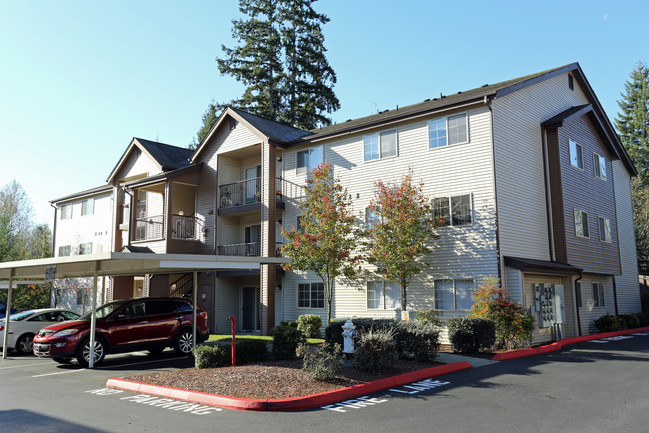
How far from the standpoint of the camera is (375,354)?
36.7ft

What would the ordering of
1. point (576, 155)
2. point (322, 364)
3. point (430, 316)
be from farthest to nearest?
point (576, 155) → point (430, 316) → point (322, 364)

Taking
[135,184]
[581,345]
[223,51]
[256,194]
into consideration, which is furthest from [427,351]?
[223,51]

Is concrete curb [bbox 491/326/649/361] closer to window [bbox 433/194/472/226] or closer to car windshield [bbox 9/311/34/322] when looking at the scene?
window [bbox 433/194/472/226]

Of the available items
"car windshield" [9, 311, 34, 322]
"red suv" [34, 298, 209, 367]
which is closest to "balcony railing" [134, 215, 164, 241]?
"car windshield" [9, 311, 34, 322]

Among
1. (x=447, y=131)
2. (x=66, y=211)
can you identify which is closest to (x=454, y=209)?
(x=447, y=131)

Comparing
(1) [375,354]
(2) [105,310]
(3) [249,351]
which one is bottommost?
(3) [249,351]

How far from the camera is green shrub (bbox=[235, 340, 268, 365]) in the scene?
13.2 m

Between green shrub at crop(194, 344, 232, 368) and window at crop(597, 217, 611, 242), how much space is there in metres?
19.6

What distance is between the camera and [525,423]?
7.66m

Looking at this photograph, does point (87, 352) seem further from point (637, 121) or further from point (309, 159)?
point (637, 121)

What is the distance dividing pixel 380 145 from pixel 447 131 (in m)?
3.08

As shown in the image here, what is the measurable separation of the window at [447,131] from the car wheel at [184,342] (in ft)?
37.0

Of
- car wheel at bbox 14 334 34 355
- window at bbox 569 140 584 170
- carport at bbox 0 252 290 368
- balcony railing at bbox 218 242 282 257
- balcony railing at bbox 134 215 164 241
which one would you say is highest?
window at bbox 569 140 584 170

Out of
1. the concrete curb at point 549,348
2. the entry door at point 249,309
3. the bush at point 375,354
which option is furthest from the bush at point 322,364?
the entry door at point 249,309
